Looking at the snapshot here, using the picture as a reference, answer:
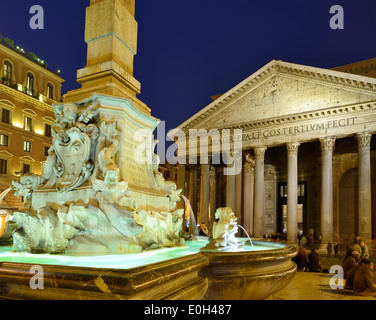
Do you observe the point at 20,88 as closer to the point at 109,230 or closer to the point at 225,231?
the point at 225,231

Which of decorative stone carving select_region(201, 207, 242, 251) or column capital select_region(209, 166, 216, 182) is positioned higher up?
column capital select_region(209, 166, 216, 182)

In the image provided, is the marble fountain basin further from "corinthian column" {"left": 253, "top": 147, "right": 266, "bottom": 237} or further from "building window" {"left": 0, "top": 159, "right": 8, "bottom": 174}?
"building window" {"left": 0, "top": 159, "right": 8, "bottom": 174}

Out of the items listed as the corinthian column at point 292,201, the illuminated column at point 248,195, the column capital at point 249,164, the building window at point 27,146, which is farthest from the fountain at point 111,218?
the building window at point 27,146

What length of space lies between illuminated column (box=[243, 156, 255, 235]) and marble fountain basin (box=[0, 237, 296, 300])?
73.5 feet

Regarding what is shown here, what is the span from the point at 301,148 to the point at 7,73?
82.4ft

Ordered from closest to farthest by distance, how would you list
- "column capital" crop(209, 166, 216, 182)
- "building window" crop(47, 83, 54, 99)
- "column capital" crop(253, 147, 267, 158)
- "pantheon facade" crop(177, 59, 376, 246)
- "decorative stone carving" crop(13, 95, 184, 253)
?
"decorative stone carving" crop(13, 95, 184, 253) < "pantheon facade" crop(177, 59, 376, 246) < "column capital" crop(253, 147, 267, 158) < "building window" crop(47, 83, 54, 99) < "column capital" crop(209, 166, 216, 182)

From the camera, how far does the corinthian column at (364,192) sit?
19609mm

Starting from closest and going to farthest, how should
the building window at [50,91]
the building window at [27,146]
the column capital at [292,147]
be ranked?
the column capital at [292,147] → the building window at [27,146] → the building window at [50,91]

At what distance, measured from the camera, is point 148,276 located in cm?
256

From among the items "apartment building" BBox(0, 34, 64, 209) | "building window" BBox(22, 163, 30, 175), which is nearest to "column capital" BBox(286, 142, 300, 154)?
"apartment building" BBox(0, 34, 64, 209)

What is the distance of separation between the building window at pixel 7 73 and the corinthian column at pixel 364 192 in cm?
2486

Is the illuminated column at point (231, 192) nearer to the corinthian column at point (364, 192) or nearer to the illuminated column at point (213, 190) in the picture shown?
the illuminated column at point (213, 190)

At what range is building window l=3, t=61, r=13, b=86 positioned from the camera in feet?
78.8

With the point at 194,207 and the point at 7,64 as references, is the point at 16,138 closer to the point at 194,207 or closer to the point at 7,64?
the point at 7,64
